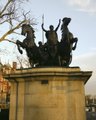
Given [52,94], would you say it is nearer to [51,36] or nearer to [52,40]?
[52,40]

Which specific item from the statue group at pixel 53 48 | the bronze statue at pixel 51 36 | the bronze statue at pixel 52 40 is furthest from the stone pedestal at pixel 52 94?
the bronze statue at pixel 51 36

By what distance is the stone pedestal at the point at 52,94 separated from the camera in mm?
12219

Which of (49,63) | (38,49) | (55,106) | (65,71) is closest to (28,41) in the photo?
(38,49)

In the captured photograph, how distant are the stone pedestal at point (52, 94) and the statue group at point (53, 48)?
84 centimetres

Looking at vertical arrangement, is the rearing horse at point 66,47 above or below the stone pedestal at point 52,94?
above

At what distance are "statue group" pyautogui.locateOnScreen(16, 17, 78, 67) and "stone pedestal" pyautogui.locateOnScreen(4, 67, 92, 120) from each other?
33.0 inches

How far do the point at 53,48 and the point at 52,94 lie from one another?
7.37ft

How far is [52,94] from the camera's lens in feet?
40.4

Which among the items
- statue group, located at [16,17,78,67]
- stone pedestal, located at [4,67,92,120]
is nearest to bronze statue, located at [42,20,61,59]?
statue group, located at [16,17,78,67]

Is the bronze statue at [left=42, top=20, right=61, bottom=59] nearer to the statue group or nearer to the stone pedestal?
the statue group

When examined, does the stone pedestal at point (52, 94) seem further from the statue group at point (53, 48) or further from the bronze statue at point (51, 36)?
the bronze statue at point (51, 36)

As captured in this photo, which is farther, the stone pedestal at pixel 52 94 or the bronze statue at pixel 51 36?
the bronze statue at pixel 51 36

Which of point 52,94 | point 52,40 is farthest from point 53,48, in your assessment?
point 52,94

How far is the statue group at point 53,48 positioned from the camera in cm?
1328
